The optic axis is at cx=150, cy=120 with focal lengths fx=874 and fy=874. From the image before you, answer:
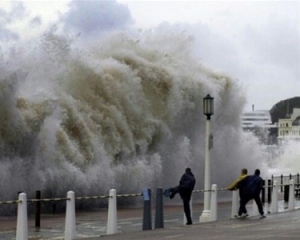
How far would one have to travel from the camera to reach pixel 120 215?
2873 centimetres

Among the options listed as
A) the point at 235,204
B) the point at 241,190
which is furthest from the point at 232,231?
the point at 235,204

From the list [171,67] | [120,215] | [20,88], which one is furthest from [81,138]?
[171,67]

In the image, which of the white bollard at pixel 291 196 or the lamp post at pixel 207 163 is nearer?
the lamp post at pixel 207 163

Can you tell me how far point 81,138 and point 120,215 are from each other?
769 centimetres

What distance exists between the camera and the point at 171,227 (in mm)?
23531

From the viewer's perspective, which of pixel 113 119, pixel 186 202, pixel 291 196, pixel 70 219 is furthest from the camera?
pixel 113 119

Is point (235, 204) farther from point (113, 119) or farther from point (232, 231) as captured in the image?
point (113, 119)

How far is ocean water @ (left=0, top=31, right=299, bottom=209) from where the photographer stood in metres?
30.8

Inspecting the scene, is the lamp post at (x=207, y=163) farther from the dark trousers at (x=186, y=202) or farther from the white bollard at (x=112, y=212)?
the white bollard at (x=112, y=212)

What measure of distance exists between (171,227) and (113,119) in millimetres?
15589

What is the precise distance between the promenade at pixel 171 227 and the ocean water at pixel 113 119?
3.47 metres

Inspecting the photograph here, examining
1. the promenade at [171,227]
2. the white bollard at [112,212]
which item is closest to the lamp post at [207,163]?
the promenade at [171,227]

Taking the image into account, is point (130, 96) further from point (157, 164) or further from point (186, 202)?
point (186, 202)

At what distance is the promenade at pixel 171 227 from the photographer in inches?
795
